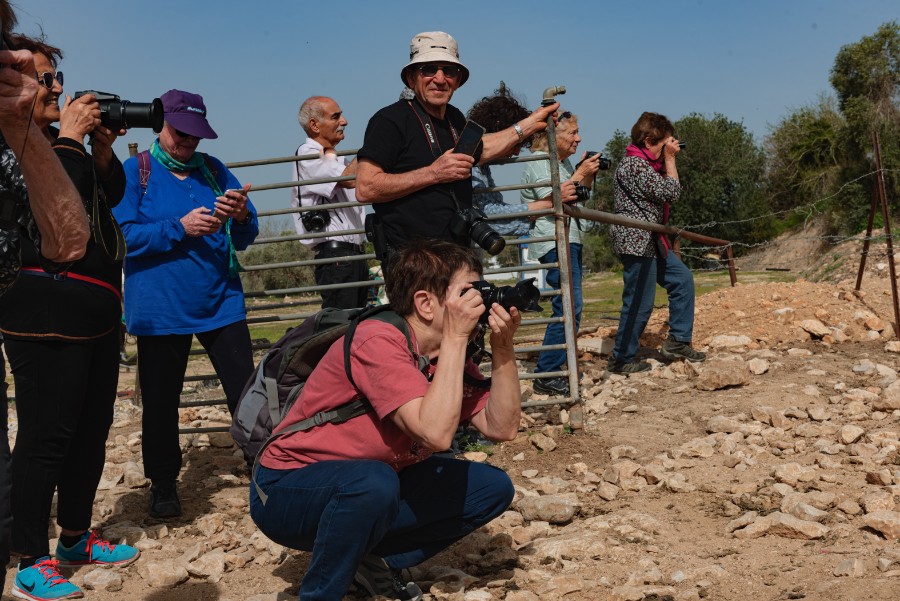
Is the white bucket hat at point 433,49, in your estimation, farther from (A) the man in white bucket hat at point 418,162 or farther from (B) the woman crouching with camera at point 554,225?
(B) the woman crouching with camera at point 554,225

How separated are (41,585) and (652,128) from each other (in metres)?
4.98

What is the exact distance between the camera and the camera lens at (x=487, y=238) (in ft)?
13.8

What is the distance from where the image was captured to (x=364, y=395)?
2922 mm

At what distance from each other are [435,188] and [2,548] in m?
2.65

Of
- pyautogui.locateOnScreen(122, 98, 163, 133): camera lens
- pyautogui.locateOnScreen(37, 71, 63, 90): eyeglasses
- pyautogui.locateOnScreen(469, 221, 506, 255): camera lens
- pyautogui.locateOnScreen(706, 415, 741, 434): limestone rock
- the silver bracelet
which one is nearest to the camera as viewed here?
pyautogui.locateOnScreen(37, 71, 63, 90): eyeglasses

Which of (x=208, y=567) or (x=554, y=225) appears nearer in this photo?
(x=208, y=567)

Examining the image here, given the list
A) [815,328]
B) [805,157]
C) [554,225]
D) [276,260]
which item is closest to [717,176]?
[805,157]

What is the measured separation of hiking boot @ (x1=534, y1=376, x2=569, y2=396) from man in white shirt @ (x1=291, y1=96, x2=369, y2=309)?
1.29 meters

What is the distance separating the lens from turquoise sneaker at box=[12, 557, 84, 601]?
3486 millimetres

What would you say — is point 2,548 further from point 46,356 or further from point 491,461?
point 491,461

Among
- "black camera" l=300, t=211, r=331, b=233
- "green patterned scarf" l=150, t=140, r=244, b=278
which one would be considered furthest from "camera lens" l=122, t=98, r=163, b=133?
"black camera" l=300, t=211, r=331, b=233

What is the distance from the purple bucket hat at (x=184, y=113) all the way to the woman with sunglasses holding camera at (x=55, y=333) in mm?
675

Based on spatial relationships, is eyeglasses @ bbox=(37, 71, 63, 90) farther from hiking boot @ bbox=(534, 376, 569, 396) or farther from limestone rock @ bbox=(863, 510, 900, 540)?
hiking boot @ bbox=(534, 376, 569, 396)

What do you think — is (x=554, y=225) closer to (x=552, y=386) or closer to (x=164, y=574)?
(x=552, y=386)
